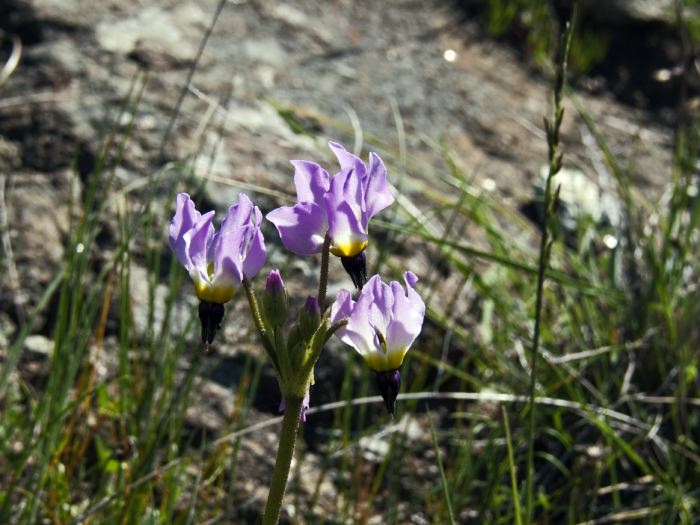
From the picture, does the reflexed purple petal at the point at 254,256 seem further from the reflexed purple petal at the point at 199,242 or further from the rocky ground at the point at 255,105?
the rocky ground at the point at 255,105

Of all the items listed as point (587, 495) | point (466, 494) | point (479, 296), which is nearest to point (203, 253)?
point (466, 494)

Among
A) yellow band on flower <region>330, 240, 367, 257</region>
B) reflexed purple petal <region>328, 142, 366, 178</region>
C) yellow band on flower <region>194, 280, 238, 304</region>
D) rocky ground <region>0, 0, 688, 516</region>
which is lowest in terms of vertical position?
rocky ground <region>0, 0, 688, 516</region>

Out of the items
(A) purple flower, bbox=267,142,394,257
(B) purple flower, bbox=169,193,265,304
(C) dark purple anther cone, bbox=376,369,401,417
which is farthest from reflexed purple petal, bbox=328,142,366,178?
(C) dark purple anther cone, bbox=376,369,401,417

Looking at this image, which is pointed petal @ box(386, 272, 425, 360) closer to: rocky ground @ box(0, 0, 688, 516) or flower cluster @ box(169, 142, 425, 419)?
flower cluster @ box(169, 142, 425, 419)

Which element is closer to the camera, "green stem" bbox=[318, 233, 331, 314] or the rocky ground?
"green stem" bbox=[318, 233, 331, 314]

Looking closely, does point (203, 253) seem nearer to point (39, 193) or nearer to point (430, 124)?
point (39, 193)

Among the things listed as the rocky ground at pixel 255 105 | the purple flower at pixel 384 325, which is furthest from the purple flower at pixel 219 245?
the rocky ground at pixel 255 105

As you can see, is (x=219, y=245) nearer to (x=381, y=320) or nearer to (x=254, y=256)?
(x=254, y=256)

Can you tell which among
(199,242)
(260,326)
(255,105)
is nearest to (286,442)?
(260,326)
